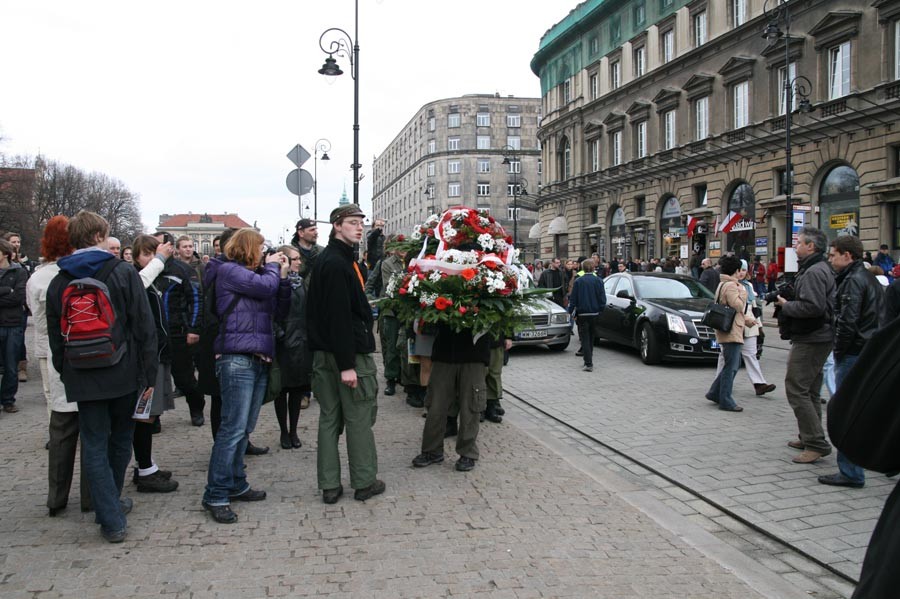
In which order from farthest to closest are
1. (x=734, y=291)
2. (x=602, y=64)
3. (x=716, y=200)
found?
(x=602, y=64)
(x=716, y=200)
(x=734, y=291)

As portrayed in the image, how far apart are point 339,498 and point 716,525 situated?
8.56 feet

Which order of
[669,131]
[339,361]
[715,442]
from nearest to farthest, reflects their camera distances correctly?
[339,361]
[715,442]
[669,131]

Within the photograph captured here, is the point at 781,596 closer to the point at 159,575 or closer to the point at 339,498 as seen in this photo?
the point at 339,498

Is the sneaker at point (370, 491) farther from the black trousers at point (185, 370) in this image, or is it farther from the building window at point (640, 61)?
the building window at point (640, 61)

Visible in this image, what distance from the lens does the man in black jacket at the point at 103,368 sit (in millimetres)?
4094

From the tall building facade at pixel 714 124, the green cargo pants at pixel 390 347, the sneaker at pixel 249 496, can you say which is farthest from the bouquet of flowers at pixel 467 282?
the tall building facade at pixel 714 124

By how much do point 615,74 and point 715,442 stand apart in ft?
132

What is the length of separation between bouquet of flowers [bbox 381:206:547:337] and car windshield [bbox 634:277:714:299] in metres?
7.27

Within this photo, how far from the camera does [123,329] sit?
4.21 meters

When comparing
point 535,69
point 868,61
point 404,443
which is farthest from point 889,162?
point 535,69

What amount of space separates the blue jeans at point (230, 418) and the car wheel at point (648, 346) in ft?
28.2

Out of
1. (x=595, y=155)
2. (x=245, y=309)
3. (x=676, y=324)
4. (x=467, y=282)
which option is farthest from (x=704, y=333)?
(x=595, y=155)

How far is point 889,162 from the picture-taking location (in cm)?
2444

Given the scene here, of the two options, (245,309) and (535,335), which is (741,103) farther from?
(245,309)
